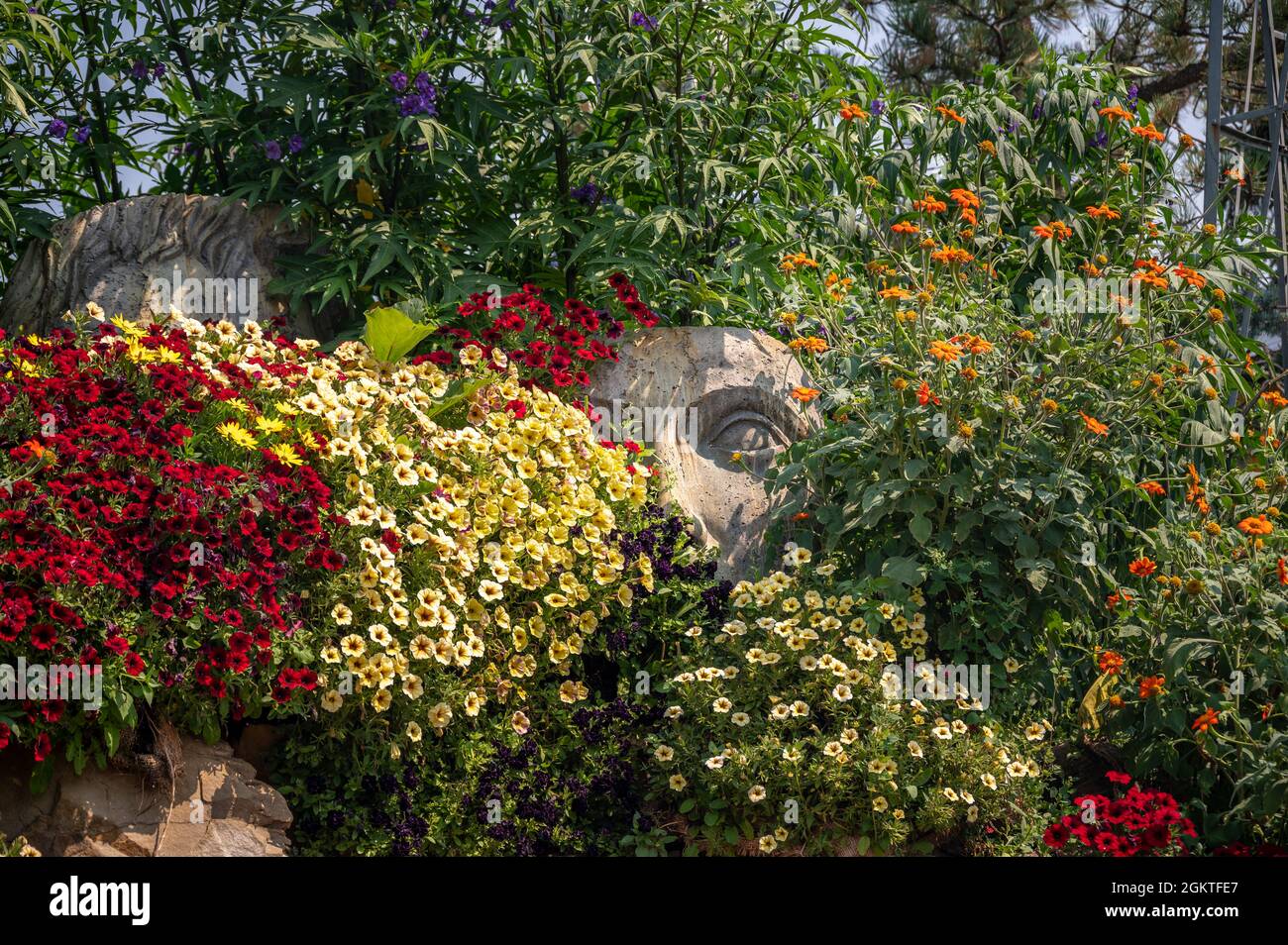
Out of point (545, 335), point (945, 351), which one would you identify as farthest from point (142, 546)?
point (945, 351)

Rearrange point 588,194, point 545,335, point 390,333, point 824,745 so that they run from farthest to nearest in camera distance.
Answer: point 588,194
point 545,335
point 390,333
point 824,745

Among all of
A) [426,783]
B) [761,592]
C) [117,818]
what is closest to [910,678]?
[761,592]

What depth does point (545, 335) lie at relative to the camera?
4.60 m

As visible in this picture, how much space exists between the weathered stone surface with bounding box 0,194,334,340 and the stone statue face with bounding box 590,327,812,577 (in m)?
1.38

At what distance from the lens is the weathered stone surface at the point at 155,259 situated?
5016 millimetres

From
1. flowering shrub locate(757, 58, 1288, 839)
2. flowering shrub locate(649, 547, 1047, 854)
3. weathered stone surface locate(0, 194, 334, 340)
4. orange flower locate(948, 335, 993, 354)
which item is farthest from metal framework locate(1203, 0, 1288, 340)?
weathered stone surface locate(0, 194, 334, 340)

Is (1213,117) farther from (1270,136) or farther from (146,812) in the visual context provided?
(146,812)

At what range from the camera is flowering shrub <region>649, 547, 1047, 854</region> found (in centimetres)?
332

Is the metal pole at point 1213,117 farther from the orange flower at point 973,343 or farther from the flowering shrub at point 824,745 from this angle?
the flowering shrub at point 824,745

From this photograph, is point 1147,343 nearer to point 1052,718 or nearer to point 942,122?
point 1052,718

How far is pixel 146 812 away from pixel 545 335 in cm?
218

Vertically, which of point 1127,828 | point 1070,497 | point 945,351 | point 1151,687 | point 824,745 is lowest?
point 1127,828

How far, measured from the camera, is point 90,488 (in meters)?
3.14

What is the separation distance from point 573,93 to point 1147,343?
8.04 ft
